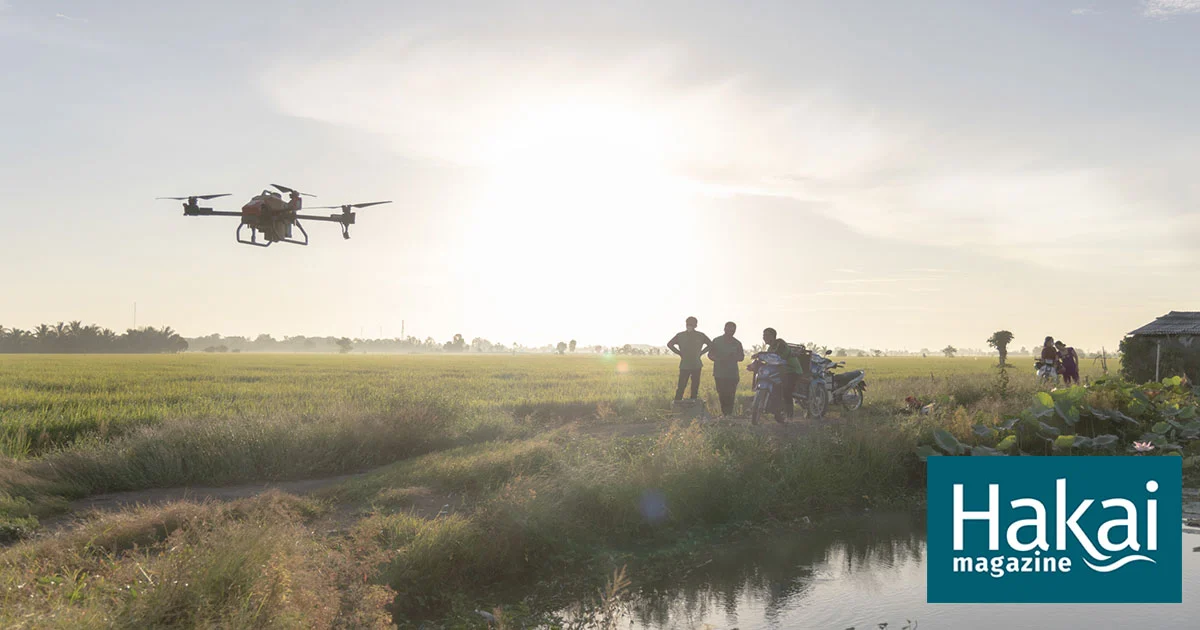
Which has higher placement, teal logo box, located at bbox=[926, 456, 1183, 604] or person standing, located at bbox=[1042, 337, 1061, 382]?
person standing, located at bbox=[1042, 337, 1061, 382]

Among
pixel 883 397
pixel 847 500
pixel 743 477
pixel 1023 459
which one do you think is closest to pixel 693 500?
pixel 743 477

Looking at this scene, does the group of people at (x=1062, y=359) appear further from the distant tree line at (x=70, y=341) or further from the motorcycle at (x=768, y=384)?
the distant tree line at (x=70, y=341)

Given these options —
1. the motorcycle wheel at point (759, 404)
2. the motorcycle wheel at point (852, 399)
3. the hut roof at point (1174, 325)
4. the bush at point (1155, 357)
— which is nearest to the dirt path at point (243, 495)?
the motorcycle wheel at point (759, 404)

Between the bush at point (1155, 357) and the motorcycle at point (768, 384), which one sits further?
the bush at point (1155, 357)

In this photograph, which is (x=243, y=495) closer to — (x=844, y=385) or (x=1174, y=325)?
(x=844, y=385)

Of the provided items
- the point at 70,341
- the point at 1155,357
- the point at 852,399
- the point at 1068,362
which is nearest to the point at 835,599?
the point at 852,399

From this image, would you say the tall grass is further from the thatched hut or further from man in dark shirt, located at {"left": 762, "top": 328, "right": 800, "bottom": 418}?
the thatched hut

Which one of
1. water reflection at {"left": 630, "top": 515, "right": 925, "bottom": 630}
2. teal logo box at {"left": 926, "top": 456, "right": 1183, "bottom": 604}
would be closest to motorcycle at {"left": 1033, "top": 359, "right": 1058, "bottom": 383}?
teal logo box at {"left": 926, "top": 456, "right": 1183, "bottom": 604}
